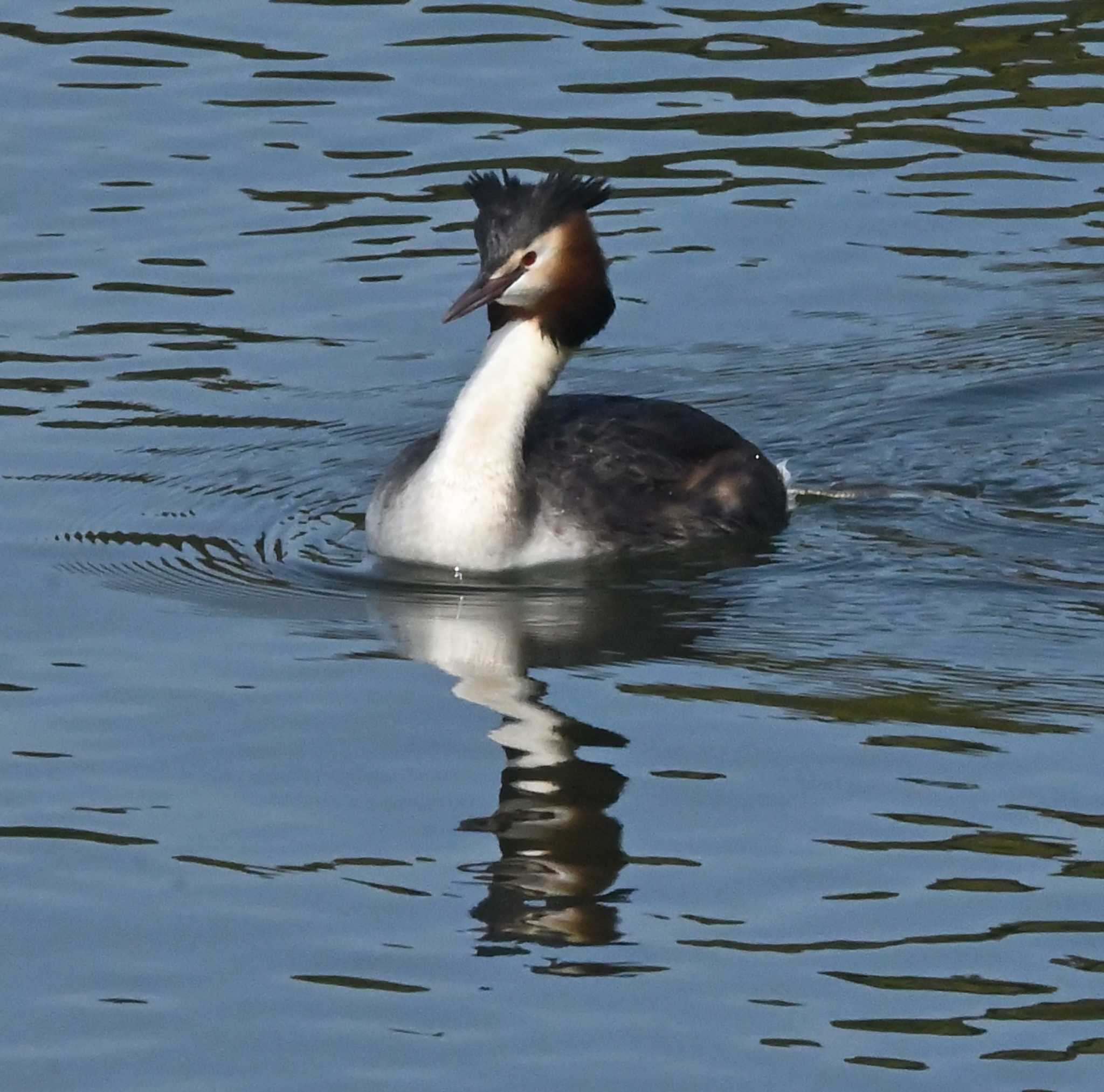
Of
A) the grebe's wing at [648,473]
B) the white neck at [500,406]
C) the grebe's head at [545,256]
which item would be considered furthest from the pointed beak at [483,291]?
the grebe's wing at [648,473]

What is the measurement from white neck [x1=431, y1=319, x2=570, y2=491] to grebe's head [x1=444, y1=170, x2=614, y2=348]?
0.26 ft

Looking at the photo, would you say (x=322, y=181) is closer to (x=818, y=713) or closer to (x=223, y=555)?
(x=223, y=555)

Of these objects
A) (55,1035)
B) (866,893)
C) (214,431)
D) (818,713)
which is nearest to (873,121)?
(214,431)

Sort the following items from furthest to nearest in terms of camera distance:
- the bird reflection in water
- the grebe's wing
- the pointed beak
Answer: the grebe's wing
the pointed beak
the bird reflection in water

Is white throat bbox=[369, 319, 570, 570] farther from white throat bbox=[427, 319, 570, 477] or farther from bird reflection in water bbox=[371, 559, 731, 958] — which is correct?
bird reflection in water bbox=[371, 559, 731, 958]

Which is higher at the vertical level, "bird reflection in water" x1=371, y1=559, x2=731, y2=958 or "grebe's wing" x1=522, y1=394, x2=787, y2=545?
"grebe's wing" x1=522, y1=394, x2=787, y2=545

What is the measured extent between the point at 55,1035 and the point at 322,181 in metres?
8.35

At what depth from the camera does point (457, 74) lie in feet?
49.9

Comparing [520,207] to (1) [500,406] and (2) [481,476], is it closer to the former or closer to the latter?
(1) [500,406]

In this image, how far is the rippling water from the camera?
6.23 metres

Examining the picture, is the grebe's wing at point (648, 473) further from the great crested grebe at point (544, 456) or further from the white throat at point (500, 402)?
the white throat at point (500, 402)

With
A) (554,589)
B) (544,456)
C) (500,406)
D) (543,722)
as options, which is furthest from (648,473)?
(543,722)

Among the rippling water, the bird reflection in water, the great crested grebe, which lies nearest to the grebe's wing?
the great crested grebe

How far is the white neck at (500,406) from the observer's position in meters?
9.72
